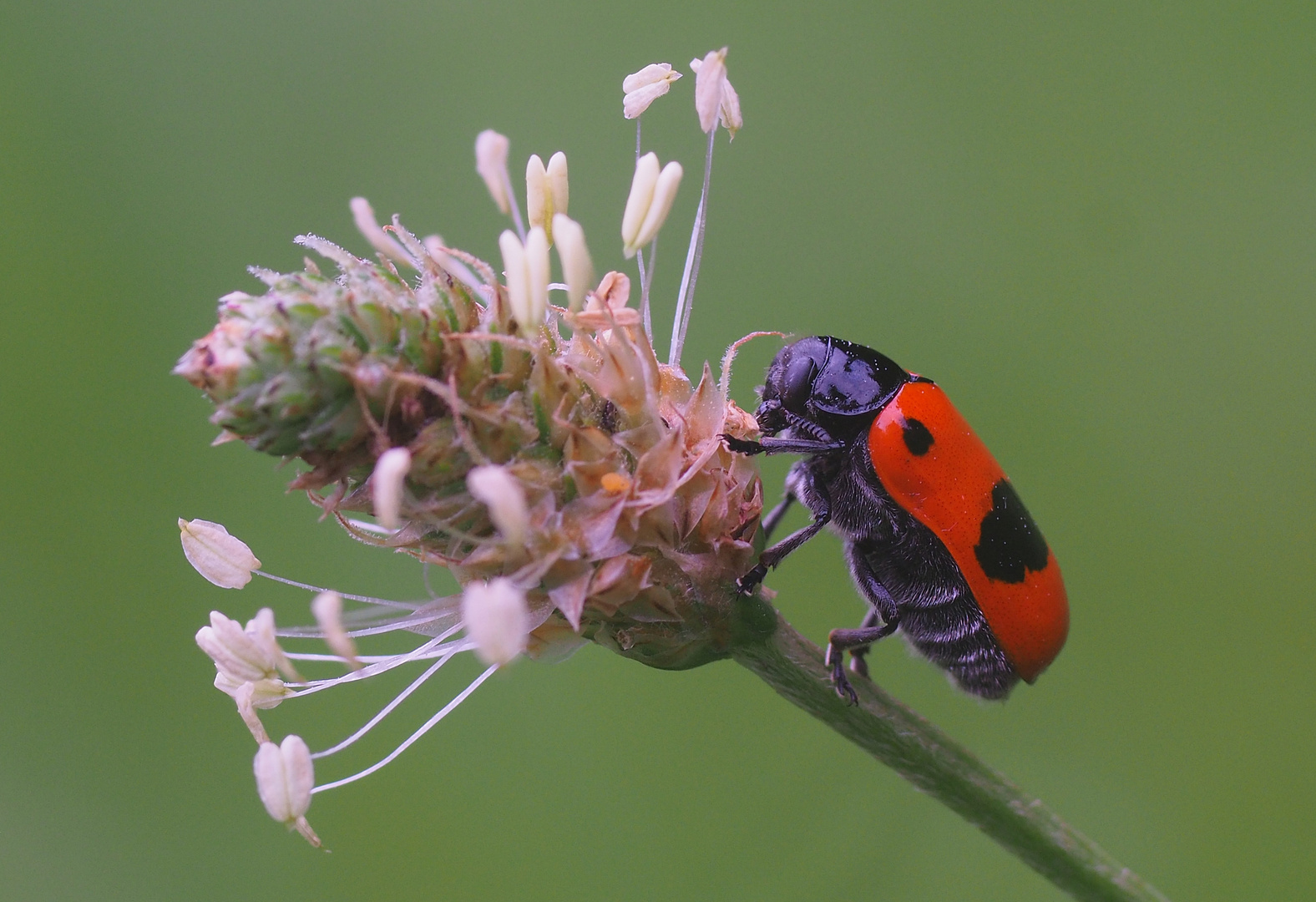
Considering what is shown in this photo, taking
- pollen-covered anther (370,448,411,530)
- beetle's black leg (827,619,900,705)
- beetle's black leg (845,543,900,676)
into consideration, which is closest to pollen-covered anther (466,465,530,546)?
pollen-covered anther (370,448,411,530)

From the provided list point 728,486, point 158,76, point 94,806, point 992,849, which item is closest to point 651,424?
point 728,486

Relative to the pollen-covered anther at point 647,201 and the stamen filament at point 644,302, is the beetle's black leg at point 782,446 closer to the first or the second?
the stamen filament at point 644,302

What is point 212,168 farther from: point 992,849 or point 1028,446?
point 992,849

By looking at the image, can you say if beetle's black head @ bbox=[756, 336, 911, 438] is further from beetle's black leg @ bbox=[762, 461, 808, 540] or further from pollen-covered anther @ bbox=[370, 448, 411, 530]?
pollen-covered anther @ bbox=[370, 448, 411, 530]

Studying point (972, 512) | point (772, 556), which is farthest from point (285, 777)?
point (972, 512)

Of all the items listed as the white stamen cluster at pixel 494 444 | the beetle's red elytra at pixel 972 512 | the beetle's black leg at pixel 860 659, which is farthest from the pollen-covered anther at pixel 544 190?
the beetle's black leg at pixel 860 659

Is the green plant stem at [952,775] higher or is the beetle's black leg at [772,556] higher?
the beetle's black leg at [772,556]
